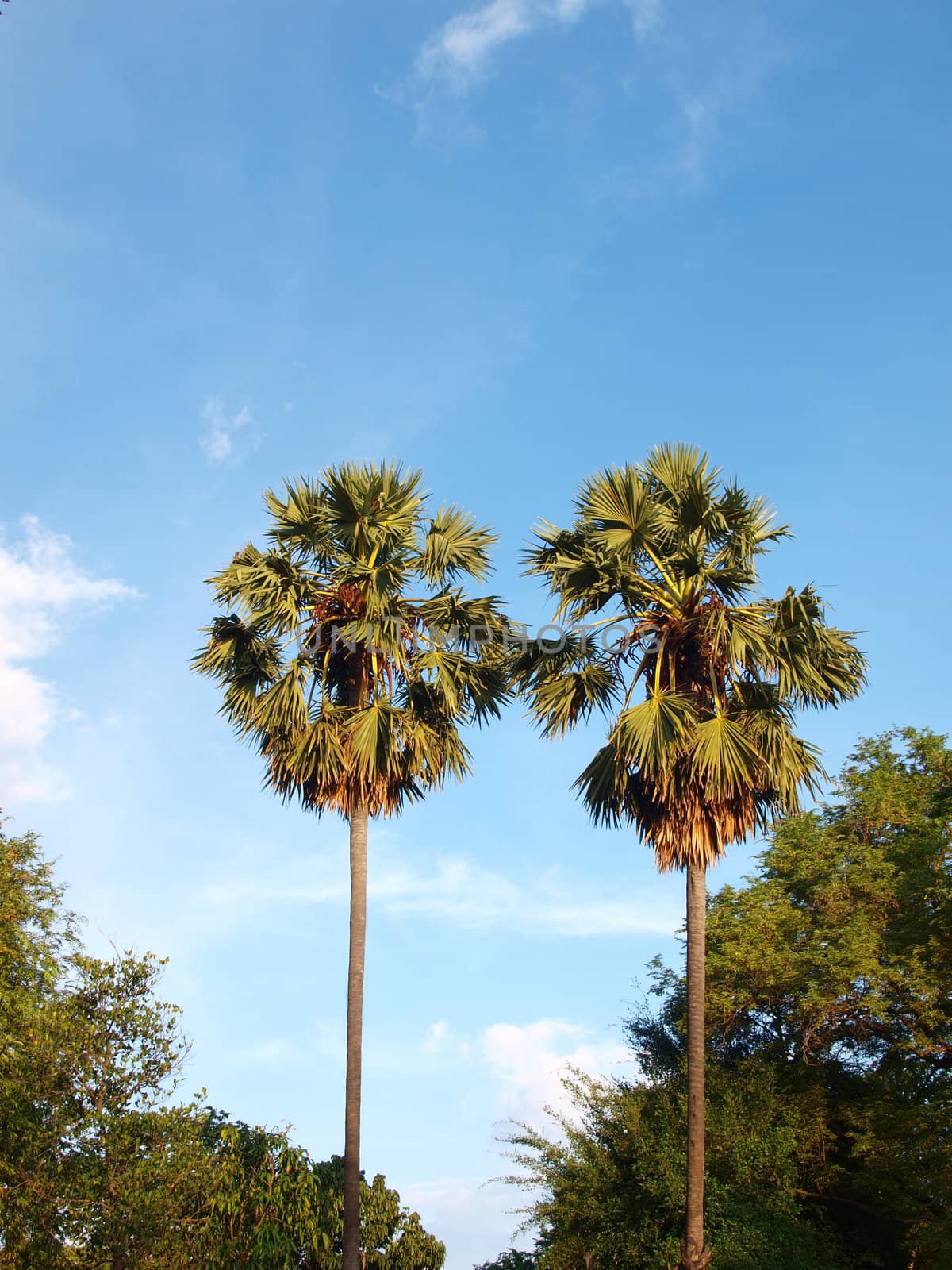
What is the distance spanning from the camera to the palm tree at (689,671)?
15.7 meters

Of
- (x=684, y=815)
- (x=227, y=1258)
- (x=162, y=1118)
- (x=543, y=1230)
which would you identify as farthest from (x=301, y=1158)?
(x=684, y=815)

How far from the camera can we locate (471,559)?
63.7 feet

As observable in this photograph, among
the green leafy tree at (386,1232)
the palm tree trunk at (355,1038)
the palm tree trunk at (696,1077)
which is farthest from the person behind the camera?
the green leafy tree at (386,1232)

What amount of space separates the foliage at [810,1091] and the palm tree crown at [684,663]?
21.7 ft

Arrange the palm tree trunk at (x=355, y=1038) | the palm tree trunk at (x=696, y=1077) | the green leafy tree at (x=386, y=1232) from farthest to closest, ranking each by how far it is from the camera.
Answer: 1. the green leafy tree at (x=386, y=1232)
2. the palm tree trunk at (x=355, y=1038)
3. the palm tree trunk at (x=696, y=1077)

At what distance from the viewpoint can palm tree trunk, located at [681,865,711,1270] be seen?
550 inches

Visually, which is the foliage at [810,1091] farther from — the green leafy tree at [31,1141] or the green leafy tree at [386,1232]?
the green leafy tree at [31,1141]

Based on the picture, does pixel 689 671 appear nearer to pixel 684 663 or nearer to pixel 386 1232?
pixel 684 663

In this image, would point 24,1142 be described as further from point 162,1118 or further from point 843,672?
point 843,672

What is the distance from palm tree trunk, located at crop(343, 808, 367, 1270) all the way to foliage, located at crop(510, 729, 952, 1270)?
7789 mm

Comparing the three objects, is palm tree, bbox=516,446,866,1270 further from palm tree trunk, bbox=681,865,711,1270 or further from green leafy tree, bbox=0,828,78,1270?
green leafy tree, bbox=0,828,78,1270

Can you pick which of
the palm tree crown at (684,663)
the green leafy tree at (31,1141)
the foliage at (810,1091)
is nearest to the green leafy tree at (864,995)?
the foliage at (810,1091)

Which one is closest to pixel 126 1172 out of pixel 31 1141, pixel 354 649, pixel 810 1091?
pixel 31 1141

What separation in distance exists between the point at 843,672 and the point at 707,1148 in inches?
403
